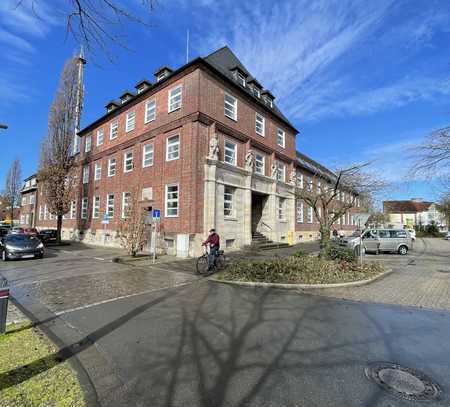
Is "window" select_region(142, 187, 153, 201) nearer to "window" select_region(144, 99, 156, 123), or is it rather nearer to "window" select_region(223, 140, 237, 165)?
"window" select_region(144, 99, 156, 123)

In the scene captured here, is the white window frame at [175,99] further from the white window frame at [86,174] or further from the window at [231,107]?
the white window frame at [86,174]

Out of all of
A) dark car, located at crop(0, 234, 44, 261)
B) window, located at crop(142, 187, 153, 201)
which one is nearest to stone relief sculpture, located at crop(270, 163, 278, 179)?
window, located at crop(142, 187, 153, 201)

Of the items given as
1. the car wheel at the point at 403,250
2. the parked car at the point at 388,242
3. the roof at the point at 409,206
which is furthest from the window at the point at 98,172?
the roof at the point at 409,206

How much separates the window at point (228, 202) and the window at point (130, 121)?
1021 cm

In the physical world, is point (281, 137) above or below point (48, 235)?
above

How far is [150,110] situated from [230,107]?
6390 millimetres

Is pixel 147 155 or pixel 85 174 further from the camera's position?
pixel 85 174

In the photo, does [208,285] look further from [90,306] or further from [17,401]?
[17,401]

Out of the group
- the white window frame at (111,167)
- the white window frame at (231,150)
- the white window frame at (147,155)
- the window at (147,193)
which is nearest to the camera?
the white window frame at (231,150)

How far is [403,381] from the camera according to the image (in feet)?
11.2

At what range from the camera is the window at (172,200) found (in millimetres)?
18186

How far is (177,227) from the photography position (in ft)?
57.0

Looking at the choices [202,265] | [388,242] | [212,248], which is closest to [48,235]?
[202,265]

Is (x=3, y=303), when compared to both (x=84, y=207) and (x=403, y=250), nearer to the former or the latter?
(x=403, y=250)
